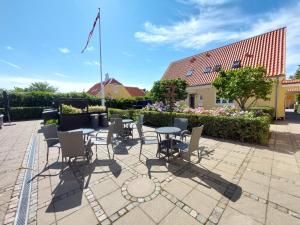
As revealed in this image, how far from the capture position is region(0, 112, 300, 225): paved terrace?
2.11 meters

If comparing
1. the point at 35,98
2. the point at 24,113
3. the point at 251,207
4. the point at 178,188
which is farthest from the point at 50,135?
the point at 35,98

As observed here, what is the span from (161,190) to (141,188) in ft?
1.25

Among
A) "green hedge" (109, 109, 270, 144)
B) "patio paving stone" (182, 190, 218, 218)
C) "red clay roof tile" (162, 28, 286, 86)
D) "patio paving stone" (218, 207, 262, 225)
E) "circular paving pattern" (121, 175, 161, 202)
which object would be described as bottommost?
"circular paving pattern" (121, 175, 161, 202)

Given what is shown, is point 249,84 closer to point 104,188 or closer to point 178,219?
point 178,219

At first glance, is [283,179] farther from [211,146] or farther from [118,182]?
[118,182]

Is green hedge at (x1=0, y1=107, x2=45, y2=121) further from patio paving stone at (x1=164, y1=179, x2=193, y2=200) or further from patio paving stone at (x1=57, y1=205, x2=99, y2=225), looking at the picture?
patio paving stone at (x1=164, y1=179, x2=193, y2=200)

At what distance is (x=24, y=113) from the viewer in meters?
14.7

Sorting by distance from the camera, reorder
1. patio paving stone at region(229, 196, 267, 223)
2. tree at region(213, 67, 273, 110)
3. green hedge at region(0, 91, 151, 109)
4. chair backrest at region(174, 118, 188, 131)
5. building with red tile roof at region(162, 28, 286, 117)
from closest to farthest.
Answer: patio paving stone at region(229, 196, 267, 223), chair backrest at region(174, 118, 188, 131), tree at region(213, 67, 273, 110), building with red tile roof at region(162, 28, 286, 117), green hedge at region(0, 91, 151, 109)

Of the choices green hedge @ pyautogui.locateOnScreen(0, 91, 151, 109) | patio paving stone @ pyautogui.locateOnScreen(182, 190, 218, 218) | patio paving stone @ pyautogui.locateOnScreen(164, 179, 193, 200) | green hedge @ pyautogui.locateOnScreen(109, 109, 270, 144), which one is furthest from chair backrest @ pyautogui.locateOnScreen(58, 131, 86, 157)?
green hedge @ pyautogui.locateOnScreen(0, 91, 151, 109)

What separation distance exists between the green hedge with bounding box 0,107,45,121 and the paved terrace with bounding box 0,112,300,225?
13104mm

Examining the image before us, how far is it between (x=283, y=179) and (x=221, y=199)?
1647 millimetres

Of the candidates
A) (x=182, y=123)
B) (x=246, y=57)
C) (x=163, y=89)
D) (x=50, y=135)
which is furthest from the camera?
(x=246, y=57)

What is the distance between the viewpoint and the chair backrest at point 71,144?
321 centimetres

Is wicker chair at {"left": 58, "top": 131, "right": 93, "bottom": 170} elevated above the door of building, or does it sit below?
below
